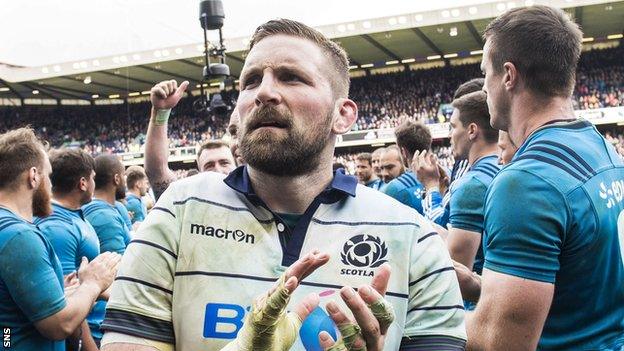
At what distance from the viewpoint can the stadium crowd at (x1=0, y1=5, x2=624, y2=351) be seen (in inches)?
61.0

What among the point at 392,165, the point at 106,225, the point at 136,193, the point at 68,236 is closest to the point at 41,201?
the point at 68,236

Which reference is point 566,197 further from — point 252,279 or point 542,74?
point 252,279

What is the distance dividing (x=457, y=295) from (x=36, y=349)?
2.02 m

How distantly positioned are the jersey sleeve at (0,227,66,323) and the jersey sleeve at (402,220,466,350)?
1.75 metres

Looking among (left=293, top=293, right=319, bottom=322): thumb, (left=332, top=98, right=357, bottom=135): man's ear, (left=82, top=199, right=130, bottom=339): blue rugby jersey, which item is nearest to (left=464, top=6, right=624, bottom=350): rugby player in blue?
(left=332, top=98, right=357, bottom=135): man's ear

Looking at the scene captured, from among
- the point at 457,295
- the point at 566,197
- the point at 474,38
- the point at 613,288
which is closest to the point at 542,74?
the point at 566,197

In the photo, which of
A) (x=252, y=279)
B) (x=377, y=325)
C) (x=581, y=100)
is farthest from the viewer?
(x=581, y=100)

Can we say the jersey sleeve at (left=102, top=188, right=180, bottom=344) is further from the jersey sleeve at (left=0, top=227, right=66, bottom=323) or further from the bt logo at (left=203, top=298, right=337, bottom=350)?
the jersey sleeve at (left=0, top=227, right=66, bottom=323)

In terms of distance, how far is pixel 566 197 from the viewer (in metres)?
2.00

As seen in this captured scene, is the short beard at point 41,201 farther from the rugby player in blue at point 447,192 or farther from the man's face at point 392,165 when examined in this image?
the man's face at point 392,165

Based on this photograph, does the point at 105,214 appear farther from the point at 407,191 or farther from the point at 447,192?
the point at 407,191

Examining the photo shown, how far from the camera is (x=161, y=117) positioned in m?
3.28

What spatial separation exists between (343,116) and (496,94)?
0.79 m

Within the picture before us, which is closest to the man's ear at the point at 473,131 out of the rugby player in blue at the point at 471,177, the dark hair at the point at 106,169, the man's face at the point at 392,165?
the rugby player in blue at the point at 471,177
